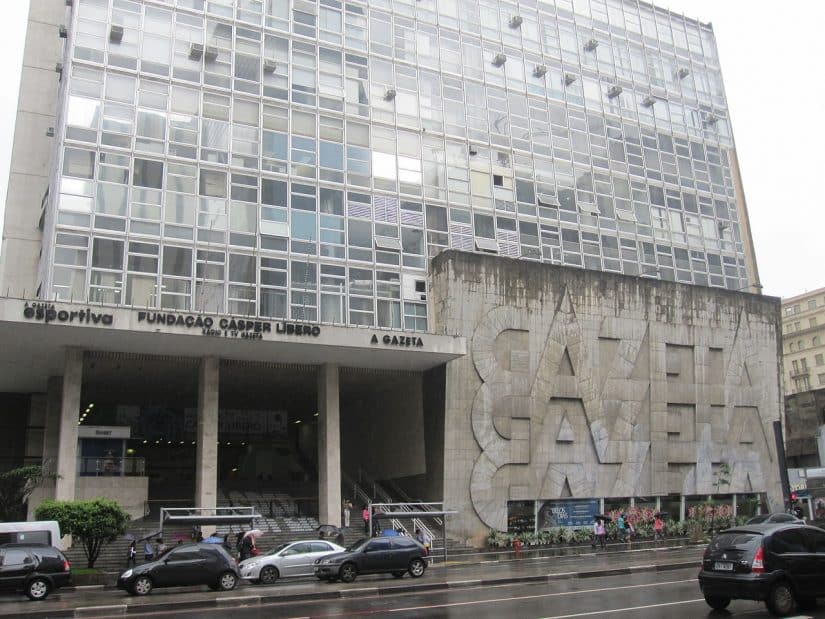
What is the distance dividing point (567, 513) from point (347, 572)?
1830 cm

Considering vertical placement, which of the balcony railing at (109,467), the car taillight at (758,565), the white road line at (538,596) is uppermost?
the balcony railing at (109,467)

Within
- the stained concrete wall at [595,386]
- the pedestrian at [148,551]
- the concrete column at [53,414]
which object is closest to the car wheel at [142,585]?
the pedestrian at [148,551]

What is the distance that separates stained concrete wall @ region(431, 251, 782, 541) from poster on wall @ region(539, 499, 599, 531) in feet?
2.00

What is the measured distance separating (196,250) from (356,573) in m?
16.2

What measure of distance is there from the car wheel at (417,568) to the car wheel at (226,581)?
5.75 metres

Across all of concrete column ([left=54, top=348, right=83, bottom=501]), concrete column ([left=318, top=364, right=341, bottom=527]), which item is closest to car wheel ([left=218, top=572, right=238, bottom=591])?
concrete column ([left=54, top=348, right=83, bottom=501])

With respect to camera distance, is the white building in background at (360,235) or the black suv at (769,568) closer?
the black suv at (769,568)

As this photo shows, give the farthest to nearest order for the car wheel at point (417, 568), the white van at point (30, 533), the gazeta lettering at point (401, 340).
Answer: the gazeta lettering at point (401, 340), the car wheel at point (417, 568), the white van at point (30, 533)

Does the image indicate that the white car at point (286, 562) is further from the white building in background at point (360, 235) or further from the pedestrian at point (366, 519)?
the white building in background at point (360, 235)

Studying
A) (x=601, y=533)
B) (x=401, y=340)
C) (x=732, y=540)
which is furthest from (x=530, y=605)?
(x=601, y=533)

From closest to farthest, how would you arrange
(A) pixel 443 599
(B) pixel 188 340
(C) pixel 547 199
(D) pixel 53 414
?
1. (A) pixel 443 599
2. (B) pixel 188 340
3. (D) pixel 53 414
4. (C) pixel 547 199

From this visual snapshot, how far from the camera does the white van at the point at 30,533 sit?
2339cm

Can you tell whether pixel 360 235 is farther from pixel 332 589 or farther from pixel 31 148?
pixel 332 589

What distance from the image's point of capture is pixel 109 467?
111 ft
